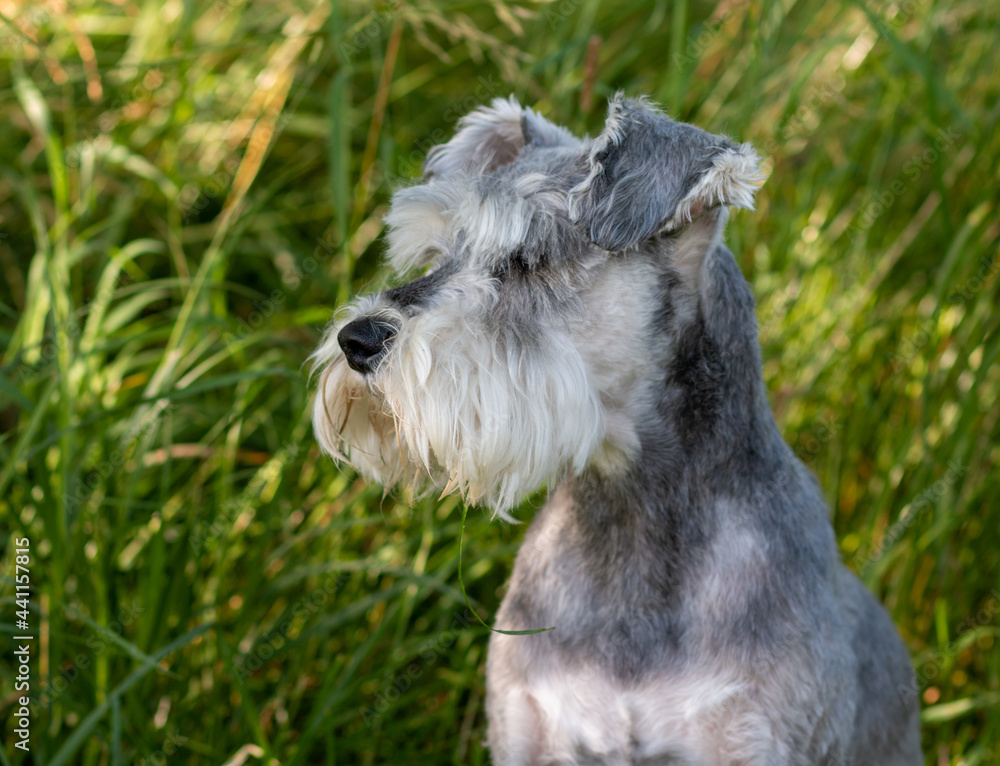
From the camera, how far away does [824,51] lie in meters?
3.65

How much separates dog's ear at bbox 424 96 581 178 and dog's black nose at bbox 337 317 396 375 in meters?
0.71

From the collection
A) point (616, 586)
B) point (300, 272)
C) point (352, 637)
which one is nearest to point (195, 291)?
point (300, 272)

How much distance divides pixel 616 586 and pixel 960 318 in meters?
2.18

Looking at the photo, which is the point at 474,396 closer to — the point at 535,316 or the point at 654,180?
the point at 535,316

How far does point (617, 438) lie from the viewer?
2338 mm

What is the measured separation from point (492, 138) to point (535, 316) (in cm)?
84

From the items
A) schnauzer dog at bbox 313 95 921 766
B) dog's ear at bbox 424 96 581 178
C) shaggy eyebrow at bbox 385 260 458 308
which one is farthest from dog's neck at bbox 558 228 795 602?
dog's ear at bbox 424 96 581 178

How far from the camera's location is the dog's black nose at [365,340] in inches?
81.7

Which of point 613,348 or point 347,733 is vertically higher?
point 613,348

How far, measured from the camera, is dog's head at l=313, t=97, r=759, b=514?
207 centimetres

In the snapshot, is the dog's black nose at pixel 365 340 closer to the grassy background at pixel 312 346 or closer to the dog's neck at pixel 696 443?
the dog's neck at pixel 696 443

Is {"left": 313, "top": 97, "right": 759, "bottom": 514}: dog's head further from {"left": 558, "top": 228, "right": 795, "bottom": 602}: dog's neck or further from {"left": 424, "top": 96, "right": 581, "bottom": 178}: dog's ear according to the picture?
{"left": 424, "top": 96, "right": 581, "bottom": 178}: dog's ear

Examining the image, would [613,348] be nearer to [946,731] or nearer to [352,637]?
[352,637]

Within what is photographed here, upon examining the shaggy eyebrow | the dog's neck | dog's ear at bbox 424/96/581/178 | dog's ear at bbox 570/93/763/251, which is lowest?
the dog's neck
